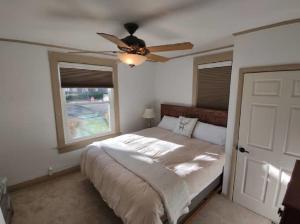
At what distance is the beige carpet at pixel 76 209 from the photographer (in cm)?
198

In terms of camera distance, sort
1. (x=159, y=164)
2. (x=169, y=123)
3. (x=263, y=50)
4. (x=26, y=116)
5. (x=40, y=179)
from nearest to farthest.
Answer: (x=263, y=50)
(x=159, y=164)
(x=26, y=116)
(x=40, y=179)
(x=169, y=123)

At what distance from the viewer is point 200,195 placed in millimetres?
2047

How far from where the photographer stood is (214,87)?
3.07m

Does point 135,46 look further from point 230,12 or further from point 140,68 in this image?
point 140,68

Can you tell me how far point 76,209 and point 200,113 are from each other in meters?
2.67

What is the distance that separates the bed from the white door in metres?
0.40

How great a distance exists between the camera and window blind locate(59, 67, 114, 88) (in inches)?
112

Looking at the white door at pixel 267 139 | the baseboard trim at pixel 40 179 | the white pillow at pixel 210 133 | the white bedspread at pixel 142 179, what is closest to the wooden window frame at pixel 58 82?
the baseboard trim at pixel 40 179

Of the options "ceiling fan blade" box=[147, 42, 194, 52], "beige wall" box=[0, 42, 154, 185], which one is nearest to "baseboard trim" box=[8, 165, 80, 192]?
"beige wall" box=[0, 42, 154, 185]

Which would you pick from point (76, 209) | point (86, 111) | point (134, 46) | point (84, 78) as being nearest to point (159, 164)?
point (76, 209)

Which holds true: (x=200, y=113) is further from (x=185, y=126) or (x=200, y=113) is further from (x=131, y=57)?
(x=131, y=57)

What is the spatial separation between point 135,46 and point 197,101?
2.10m

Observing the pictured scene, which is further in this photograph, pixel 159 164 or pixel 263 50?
pixel 159 164

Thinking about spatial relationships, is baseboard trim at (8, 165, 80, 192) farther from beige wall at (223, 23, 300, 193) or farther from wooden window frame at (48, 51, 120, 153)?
beige wall at (223, 23, 300, 193)
